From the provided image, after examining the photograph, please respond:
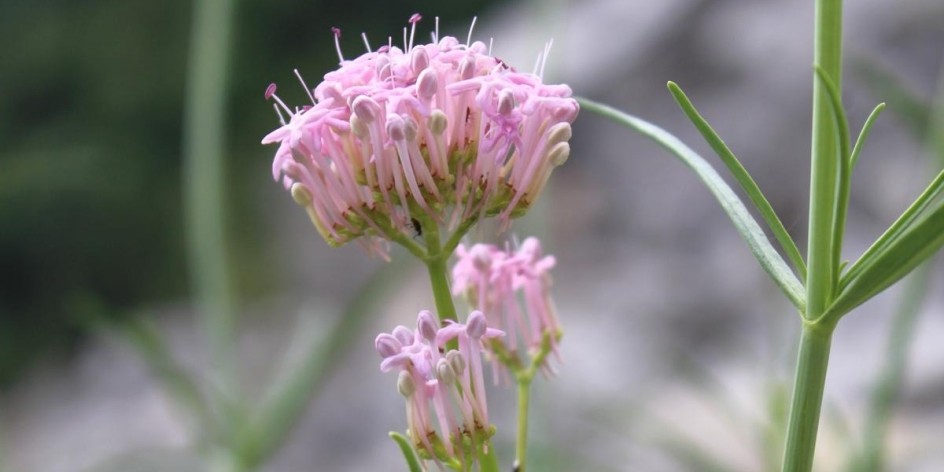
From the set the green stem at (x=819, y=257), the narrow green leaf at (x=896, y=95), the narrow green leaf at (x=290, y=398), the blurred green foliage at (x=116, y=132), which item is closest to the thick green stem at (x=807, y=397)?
the green stem at (x=819, y=257)

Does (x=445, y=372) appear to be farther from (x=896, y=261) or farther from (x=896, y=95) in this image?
(x=896, y=95)

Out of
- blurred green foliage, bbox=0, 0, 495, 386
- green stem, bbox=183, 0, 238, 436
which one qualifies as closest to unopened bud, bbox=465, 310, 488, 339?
green stem, bbox=183, 0, 238, 436

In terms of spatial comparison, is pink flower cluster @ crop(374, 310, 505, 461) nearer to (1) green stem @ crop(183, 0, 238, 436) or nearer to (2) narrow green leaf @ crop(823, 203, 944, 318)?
(2) narrow green leaf @ crop(823, 203, 944, 318)

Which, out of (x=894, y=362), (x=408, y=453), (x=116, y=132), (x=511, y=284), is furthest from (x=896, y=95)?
(x=116, y=132)

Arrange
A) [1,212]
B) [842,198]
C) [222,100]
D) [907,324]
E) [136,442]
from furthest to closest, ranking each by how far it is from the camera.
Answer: [1,212]
[136,442]
[222,100]
[907,324]
[842,198]

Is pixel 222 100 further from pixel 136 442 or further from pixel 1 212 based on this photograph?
pixel 1 212

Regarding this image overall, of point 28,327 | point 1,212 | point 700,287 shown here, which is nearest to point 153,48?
point 1,212
